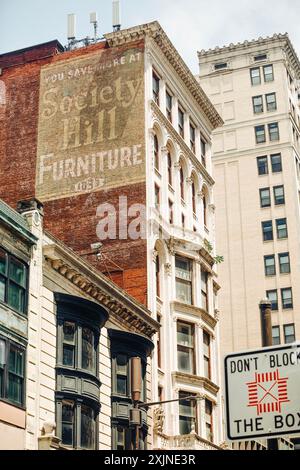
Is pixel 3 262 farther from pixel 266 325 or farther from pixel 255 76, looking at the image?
pixel 255 76

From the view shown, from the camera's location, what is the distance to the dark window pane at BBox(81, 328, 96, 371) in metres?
36.0

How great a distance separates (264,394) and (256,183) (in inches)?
3071

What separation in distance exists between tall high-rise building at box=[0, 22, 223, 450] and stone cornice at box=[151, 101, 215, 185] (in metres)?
0.10

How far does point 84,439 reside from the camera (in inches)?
1375

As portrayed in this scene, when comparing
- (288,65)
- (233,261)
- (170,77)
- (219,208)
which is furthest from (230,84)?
(170,77)

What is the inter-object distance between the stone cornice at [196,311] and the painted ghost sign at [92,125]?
745cm

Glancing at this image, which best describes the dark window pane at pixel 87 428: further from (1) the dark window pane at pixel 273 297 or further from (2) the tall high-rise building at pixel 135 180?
(1) the dark window pane at pixel 273 297

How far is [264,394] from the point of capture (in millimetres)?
7492

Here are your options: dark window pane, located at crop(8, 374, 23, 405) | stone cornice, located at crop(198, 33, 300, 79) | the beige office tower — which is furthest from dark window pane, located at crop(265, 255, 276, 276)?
dark window pane, located at crop(8, 374, 23, 405)

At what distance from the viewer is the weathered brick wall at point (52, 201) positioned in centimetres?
4675

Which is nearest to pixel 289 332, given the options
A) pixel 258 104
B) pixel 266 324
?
pixel 258 104

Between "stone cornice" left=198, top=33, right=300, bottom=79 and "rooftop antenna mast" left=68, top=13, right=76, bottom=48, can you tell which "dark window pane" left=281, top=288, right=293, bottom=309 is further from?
"rooftop antenna mast" left=68, top=13, right=76, bottom=48

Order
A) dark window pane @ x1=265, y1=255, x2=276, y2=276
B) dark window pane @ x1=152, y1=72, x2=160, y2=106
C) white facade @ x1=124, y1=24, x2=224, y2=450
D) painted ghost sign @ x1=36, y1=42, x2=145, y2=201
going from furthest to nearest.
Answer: dark window pane @ x1=265, y1=255, x2=276, y2=276, dark window pane @ x1=152, y1=72, x2=160, y2=106, painted ghost sign @ x1=36, y1=42, x2=145, y2=201, white facade @ x1=124, y1=24, x2=224, y2=450

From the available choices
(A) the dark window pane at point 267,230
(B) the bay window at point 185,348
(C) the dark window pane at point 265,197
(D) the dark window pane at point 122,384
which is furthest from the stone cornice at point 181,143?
(C) the dark window pane at point 265,197
